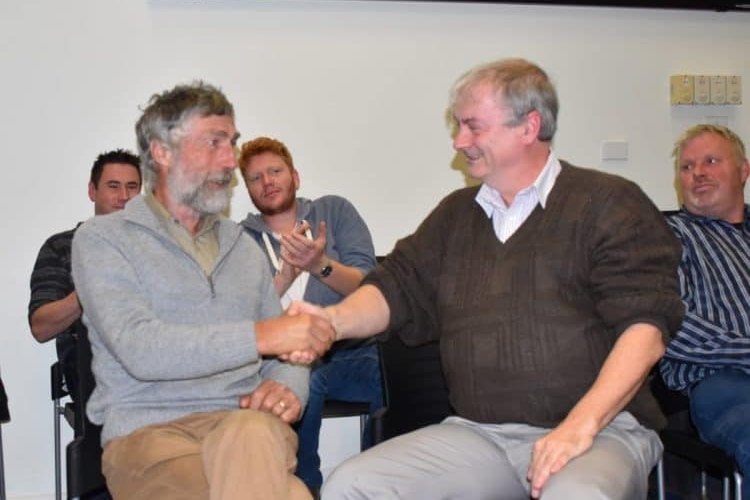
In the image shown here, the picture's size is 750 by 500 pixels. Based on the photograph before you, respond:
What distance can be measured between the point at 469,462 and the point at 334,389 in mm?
1276

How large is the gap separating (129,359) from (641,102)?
3.03m

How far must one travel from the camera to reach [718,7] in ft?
14.3

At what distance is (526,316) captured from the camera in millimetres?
2191

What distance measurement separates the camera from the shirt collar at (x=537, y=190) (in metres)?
2.29

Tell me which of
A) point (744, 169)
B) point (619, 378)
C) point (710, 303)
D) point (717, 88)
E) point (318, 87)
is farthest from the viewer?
point (717, 88)

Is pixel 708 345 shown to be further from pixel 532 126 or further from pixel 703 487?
pixel 532 126

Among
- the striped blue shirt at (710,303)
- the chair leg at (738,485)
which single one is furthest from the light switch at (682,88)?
the chair leg at (738,485)

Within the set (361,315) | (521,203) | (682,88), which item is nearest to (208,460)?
(361,315)

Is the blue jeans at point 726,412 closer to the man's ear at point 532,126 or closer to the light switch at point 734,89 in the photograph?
the man's ear at point 532,126

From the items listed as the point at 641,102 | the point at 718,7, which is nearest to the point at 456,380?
the point at 641,102

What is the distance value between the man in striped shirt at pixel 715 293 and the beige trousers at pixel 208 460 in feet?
3.90

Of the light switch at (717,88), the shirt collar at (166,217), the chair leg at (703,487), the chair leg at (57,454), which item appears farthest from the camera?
the light switch at (717,88)

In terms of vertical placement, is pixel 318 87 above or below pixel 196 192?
above

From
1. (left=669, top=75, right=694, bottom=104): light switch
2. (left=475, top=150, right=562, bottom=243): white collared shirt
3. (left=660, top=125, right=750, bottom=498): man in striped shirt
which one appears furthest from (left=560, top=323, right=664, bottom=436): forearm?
(left=669, top=75, right=694, bottom=104): light switch
